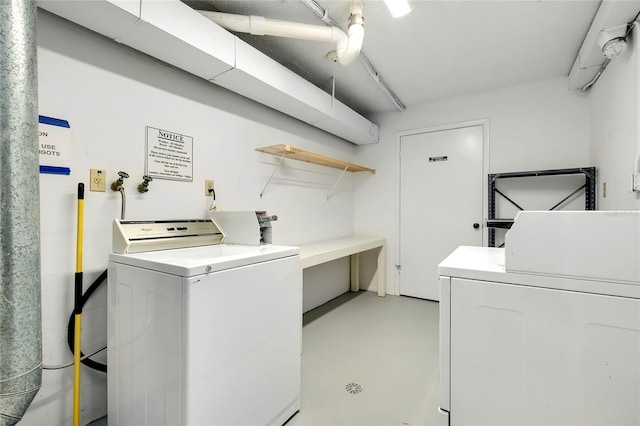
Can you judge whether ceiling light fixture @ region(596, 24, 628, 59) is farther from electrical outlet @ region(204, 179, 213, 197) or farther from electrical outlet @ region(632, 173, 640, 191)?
electrical outlet @ region(204, 179, 213, 197)

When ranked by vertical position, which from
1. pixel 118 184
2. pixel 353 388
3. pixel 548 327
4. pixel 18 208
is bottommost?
pixel 353 388

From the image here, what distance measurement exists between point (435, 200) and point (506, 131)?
106cm

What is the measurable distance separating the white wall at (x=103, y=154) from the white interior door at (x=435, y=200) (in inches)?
84.1

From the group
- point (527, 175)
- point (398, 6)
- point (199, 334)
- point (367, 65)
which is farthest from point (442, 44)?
point (199, 334)

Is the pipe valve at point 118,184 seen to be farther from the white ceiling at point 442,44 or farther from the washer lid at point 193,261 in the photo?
the white ceiling at point 442,44

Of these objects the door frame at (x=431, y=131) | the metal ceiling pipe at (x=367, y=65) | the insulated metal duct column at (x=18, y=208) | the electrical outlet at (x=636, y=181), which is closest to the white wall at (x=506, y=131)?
the door frame at (x=431, y=131)

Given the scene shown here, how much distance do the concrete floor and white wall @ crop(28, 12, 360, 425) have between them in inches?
20.2

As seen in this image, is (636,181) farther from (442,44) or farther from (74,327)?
(74,327)

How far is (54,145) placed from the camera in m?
1.45

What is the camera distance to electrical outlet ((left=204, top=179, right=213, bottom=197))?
218cm

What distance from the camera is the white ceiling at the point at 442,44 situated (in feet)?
6.36

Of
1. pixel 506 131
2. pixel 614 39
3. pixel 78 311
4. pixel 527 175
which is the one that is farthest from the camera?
pixel 506 131

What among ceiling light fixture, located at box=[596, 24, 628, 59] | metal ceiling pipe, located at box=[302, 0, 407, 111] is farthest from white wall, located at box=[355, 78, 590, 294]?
ceiling light fixture, located at box=[596, 24, 628, 59]

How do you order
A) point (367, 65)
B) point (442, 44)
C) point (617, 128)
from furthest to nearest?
point (367, 65) → point (442, 44) → point (617, 128)
